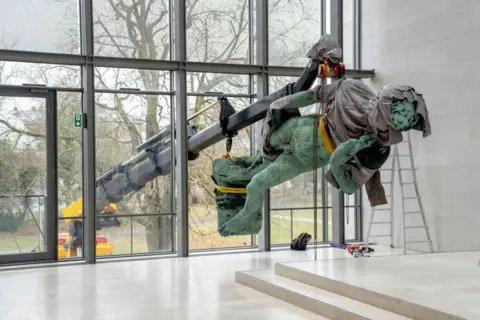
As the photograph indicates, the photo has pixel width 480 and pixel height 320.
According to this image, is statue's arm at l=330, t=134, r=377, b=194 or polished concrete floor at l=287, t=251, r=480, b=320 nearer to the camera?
polished concrete floor at l=287, t=251, r=480, b=320

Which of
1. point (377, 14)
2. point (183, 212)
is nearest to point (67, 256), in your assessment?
point (183, 212)

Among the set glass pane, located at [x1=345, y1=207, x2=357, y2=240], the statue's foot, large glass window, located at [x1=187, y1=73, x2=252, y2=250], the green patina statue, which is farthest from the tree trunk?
glass pane, located at [x1=345, y1=207, x2=357, y2=240]

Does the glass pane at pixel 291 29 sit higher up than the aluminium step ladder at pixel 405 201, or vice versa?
the glass pane at pixel 291 29

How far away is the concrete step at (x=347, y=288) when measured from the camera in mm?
4559

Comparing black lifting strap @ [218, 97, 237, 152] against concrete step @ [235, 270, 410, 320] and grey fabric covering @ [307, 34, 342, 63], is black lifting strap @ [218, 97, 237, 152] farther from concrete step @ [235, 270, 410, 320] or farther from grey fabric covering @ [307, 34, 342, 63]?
concrete step @ [235, 270, 410, 320]

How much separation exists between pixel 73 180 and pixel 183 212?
151 cm

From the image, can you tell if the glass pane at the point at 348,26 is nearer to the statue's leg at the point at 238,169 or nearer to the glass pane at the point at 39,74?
the statue's leg at the point at 238,169

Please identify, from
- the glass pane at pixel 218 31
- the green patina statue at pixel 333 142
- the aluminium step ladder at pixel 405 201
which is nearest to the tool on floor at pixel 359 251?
the aluminium step ladder at pixel 405 201

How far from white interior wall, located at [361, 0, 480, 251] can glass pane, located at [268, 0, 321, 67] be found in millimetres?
1179

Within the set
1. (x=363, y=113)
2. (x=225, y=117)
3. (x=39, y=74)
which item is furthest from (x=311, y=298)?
(x=39, y=74)

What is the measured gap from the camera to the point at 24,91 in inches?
325

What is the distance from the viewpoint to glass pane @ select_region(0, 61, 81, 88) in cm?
823

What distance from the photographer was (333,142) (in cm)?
650

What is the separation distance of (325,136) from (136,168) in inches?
126
